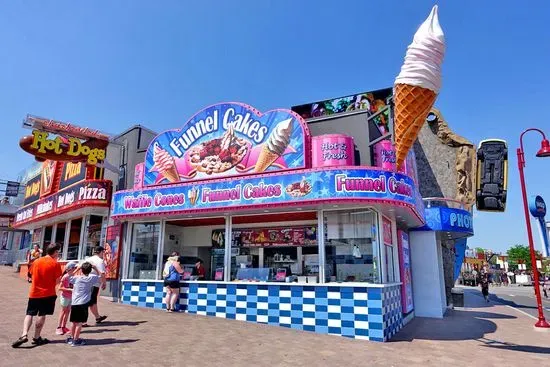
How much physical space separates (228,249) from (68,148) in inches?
280

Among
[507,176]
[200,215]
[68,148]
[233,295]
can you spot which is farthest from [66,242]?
[507,176]

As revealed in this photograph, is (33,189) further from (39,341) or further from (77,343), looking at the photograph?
(77,343)

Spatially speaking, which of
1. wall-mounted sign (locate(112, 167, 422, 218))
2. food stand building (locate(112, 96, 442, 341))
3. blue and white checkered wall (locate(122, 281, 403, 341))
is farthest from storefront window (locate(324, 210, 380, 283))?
wall-mounted sign (locate(112, 167, 422, 218))

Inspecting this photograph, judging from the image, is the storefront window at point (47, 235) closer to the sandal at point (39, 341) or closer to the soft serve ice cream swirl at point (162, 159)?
the soft serve ice cream swirl at point (162, 159)

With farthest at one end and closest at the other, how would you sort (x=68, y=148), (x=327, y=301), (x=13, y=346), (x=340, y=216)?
1. (x=68, y=148)
2. (x=340, y=216)
3. (x=327, y=301)
4. (x=13, y=346)

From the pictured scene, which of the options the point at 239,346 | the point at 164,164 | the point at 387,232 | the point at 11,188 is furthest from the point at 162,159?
the point at 11,188

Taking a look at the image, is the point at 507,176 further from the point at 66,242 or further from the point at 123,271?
the point at 66,242

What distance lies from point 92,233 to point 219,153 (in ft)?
24.3

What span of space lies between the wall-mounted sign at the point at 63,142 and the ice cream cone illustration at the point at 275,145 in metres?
6.97

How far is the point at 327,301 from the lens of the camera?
834 cm

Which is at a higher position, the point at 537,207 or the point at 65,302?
the point at 537,207

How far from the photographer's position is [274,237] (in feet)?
37.9

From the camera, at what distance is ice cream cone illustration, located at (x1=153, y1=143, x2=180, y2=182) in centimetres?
1130

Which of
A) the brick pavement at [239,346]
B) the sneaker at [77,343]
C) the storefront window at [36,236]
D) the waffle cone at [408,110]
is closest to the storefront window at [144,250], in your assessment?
the brick pavement at [239,346]
